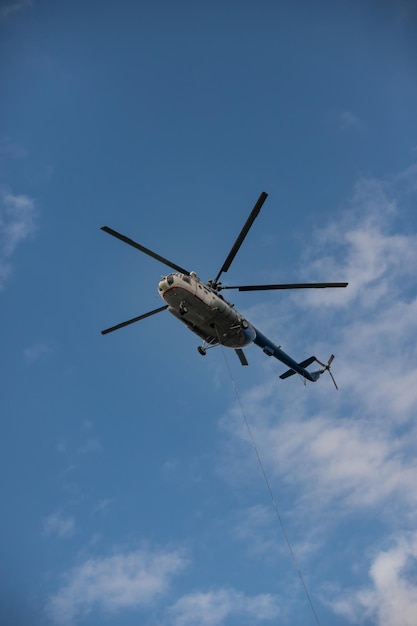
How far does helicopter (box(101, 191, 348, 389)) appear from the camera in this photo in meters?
26.1

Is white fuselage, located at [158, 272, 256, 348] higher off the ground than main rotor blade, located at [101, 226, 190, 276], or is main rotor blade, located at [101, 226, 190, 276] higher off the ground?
main rotor blade, located at [101, 226, 190, 276]

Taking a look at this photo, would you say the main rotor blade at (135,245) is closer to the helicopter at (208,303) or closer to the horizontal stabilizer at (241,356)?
the helicopter at (208,303)

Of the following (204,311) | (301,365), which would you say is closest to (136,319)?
(204,311)

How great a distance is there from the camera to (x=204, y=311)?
27.2 metres

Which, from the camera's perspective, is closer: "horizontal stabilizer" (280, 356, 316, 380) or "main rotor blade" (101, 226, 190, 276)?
"main rotor blade" (101, 226, 190, 276)

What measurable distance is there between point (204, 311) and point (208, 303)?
0.49 metres

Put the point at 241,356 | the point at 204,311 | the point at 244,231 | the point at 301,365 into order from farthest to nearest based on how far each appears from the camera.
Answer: the point at 301,365 → the point at 241,356 → the point at 204,311 → the point at 244,231

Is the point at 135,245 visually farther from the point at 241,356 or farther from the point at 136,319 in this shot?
the point at 241,356

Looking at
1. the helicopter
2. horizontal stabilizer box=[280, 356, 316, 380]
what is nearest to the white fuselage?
the helicopter

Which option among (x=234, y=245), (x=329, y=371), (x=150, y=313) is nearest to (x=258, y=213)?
(x=234, y=245)

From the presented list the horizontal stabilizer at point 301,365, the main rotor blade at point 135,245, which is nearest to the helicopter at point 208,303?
the main rotor blade at point 135,245

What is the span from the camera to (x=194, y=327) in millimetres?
28406

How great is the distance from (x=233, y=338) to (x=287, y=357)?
585 centimetres

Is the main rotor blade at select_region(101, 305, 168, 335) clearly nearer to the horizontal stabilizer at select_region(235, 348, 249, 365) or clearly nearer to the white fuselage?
the white fuselage
